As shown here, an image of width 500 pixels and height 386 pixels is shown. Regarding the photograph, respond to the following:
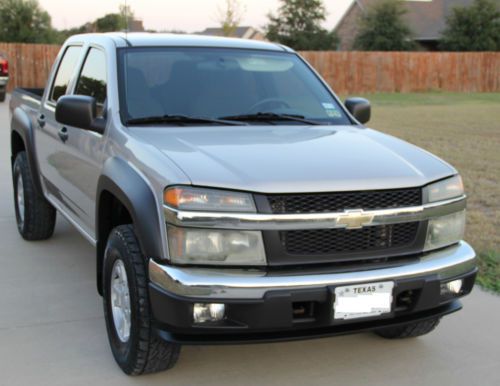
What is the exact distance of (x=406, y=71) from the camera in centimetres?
3353

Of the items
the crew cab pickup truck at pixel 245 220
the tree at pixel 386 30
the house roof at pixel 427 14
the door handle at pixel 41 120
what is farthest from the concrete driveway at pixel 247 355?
the house roof at pixel 427 14

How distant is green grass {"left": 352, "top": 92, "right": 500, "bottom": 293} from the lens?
6.30 metres

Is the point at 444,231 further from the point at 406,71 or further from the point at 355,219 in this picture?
the point at 406,71

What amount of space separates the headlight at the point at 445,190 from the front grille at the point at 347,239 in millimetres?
167

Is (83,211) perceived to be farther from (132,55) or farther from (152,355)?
(152,355)

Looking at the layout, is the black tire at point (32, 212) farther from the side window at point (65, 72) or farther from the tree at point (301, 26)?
the tree at point (301, 26)

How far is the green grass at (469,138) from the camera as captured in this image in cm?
630

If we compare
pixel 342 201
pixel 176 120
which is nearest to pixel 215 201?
pixel 342 201

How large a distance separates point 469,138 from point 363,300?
40.7 feet

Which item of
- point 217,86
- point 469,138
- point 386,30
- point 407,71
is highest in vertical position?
point 386,30

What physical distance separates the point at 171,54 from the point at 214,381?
2.09 meters

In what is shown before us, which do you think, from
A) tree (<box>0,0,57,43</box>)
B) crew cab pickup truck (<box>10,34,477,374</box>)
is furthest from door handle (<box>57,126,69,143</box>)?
tree (<box>0,0,57,43</box>)

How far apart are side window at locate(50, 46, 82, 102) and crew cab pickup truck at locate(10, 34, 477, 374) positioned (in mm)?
1002

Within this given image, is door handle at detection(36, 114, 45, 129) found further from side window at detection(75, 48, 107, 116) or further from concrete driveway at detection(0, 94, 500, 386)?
concrete driveway at detection(0, 94, 500, 386)
